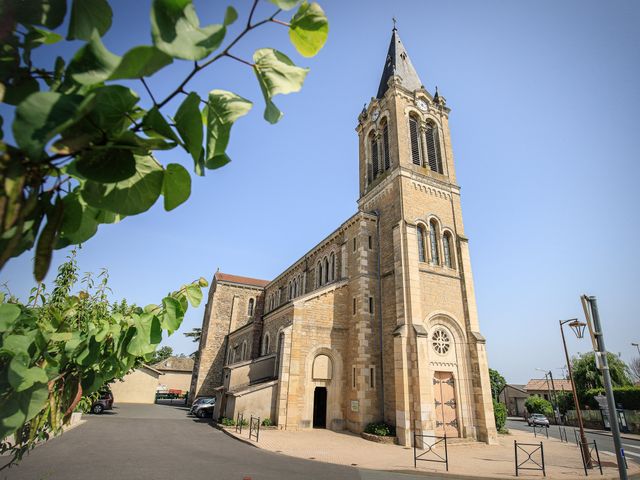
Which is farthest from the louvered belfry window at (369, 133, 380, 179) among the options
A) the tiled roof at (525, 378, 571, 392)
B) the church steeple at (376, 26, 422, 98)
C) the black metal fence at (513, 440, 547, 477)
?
the tiled roof at (525, 378, 571, 392)

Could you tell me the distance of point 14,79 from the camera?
885 mm

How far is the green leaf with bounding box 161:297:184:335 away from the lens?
172cm

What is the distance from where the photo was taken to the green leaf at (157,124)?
855mm

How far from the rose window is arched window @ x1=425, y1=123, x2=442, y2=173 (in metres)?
11.0

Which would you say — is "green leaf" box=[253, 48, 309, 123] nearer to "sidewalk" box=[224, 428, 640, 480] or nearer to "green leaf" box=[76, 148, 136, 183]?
"green leaf" box=[76, 148, 136, 183]

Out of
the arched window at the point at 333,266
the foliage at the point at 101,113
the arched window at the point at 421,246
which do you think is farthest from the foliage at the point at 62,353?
the arched window at the point at 333,266

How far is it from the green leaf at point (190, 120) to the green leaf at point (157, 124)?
0.12ft

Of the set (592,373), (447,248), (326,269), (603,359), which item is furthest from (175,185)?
(592,373)

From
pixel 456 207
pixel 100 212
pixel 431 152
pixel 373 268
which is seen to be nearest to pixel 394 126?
pixel 431 152

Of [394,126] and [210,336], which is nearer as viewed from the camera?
[394,126]

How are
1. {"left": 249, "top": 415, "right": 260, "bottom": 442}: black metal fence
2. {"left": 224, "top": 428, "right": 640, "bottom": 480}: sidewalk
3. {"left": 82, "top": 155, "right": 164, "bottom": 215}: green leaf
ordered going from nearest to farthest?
{"left": 82, "top": 155, "right": 164, "bottom": 215}: green leaf → {"left": 224, "top": 428, "right": 640, "bottom": 480}: sidewalk → {"left": 249, "top": 415, "right": 260, "bottom": 442}: black metal fence

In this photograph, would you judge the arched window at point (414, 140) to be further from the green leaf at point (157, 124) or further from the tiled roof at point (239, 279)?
the tiled roof at point (239, 279)

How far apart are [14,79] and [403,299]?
1793 centimetres

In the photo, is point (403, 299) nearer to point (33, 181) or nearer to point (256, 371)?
point (256, 371)
